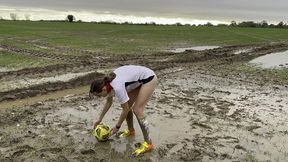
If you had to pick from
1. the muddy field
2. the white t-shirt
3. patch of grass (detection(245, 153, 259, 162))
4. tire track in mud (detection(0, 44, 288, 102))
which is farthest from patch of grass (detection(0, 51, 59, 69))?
patch of grass (detection(245, 153, 259, 162))

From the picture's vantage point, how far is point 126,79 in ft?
23.4

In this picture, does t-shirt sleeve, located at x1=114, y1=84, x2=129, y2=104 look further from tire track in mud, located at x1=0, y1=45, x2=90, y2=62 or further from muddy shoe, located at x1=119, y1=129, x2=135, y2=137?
tire track in mud, located at x1=0, y1=45, x2=90, y2=62

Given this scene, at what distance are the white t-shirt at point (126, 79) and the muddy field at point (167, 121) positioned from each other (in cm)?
125

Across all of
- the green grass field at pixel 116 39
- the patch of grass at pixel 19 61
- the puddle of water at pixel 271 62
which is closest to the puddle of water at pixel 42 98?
the patch of grass at pixel 19 61

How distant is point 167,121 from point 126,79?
315 centimetres

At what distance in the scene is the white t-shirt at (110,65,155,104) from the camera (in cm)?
690

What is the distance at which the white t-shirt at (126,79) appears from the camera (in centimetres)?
690

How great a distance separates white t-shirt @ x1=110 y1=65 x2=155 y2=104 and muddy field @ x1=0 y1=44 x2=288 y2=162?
4.10ft

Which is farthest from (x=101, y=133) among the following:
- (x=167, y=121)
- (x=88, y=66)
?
(x=88, y=66)

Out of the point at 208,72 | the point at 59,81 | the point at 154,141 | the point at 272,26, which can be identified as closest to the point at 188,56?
the point at 208,72

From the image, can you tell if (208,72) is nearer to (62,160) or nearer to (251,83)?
(251,83)

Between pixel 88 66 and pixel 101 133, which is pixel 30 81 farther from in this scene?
pixel 101 133

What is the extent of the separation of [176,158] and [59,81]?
24.8ft

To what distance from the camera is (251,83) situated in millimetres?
15859
